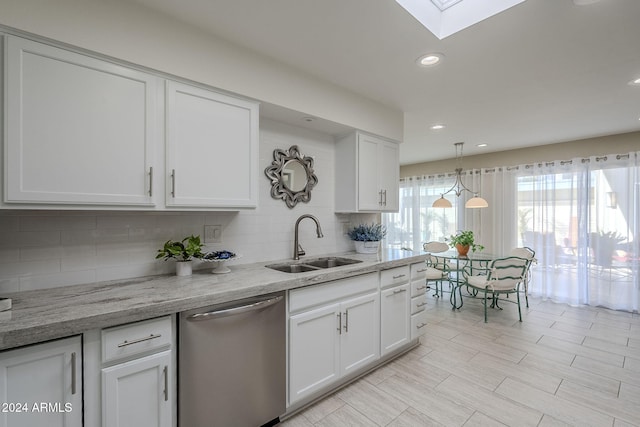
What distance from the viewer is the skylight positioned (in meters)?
1.67

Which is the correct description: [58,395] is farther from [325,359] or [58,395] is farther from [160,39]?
[160,39]

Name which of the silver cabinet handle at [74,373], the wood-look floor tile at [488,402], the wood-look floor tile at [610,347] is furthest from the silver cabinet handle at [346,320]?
the wood-look floor tile at [610,347]

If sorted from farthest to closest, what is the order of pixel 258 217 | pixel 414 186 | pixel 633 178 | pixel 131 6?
pixel 414 186 < pixel 633 178 < pixel 258 217 < pixel 131 6

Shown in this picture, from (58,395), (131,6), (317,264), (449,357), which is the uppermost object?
(131,6)

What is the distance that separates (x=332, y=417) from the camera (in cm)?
194

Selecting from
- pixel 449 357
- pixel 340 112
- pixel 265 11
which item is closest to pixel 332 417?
pixel 449 357

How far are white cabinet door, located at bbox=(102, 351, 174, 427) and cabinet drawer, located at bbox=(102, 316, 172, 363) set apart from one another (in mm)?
49

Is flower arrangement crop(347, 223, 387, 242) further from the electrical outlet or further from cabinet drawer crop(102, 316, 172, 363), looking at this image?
cabinet drawer crop(102, 316, 172, 363)

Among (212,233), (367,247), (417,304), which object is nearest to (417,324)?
(417,304)

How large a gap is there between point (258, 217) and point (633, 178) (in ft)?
16.7

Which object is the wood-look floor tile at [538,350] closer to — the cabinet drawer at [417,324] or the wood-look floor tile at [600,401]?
the wood-look floor tile at [600,401]

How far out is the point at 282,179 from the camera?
8.50ft

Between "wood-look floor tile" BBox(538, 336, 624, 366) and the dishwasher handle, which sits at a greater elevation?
the dishwasher handle

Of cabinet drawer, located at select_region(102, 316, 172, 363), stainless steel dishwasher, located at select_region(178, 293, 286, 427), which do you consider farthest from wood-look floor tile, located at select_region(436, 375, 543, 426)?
cabinet drawer, located at select_region(102, 316, 172, 363)
